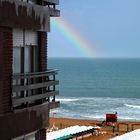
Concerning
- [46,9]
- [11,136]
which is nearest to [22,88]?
[11,136]

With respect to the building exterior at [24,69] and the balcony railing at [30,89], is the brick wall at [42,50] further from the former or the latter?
the balcony railing at [30,89]

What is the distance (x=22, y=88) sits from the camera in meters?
8.64

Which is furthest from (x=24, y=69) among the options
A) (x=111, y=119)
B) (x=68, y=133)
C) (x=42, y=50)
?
(x=111, y=119)

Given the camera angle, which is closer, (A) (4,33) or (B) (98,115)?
(A) (4,33)

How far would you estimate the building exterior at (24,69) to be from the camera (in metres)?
8.28

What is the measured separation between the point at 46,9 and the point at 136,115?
145ft

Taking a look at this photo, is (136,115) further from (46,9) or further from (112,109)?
(46,9)

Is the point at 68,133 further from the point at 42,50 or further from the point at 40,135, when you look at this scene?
the point at 42,50

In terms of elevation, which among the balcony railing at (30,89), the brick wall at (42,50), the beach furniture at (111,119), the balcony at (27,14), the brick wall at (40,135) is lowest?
the beach furniture at (111,119)

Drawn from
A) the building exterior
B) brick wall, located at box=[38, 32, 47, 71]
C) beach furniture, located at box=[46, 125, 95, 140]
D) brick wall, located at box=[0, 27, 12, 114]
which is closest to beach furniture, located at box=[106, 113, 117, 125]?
beach furniture, located at box=[46, 125, 95, 140]

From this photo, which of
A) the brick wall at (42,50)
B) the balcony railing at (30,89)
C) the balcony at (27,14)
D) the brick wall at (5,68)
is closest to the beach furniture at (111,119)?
the balcony at (27,14)

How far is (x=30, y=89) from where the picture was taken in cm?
917

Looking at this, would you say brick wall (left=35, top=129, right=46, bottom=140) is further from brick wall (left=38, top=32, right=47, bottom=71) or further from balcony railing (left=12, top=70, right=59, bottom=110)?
brick wall (left=38, top=32, right=47, bottom=71)

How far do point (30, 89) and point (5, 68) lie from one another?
103cm
